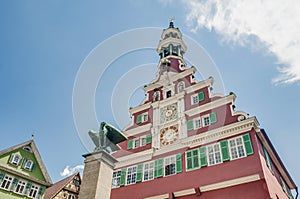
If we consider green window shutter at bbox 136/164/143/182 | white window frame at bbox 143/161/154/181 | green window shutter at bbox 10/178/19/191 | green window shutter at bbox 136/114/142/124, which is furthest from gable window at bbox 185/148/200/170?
green window shutter at bbox 10/178/19/191

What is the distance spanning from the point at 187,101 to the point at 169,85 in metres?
2.82

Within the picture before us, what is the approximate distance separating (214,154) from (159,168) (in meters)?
3.89

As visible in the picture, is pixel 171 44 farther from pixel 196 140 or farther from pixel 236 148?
pixel 236 148

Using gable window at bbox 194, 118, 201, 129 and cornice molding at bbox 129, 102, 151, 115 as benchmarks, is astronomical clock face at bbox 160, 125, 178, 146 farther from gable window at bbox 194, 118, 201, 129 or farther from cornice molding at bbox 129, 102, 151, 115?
cornice molding at bbox 129, 102, 151, 115

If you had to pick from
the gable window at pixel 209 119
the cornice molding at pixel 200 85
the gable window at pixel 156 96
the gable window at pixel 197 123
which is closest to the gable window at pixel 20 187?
the gable window at pixel 156 96

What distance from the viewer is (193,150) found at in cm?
1702

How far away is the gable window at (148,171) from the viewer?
17703 millimetres

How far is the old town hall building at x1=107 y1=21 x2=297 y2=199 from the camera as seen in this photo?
14.7 meters

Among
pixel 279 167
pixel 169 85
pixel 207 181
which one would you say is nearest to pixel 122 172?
pixel 207 181

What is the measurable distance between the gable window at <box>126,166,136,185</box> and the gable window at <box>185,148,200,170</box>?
13.5ft

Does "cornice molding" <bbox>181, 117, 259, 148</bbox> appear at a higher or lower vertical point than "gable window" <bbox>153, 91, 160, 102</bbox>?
lower

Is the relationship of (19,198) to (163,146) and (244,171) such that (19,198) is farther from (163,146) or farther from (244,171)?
(244,171)

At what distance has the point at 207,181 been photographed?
15305 mm

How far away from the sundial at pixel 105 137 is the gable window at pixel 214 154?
23.6 ft
